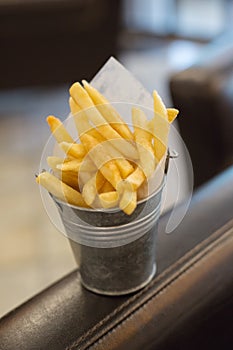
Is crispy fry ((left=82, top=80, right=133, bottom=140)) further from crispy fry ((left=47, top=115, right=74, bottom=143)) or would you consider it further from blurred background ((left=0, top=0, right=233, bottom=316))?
blurred background ((left=0, top=0, right=233, bottom=316))

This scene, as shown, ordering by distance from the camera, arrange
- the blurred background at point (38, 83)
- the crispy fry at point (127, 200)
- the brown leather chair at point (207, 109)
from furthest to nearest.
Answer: the blurred background at point (38, 83)
the brown leather chair at point (207, 109)
the crispy fry at point (127, 200)

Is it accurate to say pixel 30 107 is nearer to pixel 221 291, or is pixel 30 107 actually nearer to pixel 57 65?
pixel 57 65

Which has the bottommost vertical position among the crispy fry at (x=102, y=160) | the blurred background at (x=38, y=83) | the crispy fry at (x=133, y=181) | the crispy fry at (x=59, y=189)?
the blurred background at (x=38, y=83)

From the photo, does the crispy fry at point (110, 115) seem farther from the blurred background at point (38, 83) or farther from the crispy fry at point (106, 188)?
the blurred background at point (38, 83)

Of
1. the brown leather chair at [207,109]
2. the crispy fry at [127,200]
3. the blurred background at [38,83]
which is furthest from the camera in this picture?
the blurred background at [38,83]

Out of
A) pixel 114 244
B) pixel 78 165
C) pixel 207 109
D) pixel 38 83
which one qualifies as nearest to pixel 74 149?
pixel 78 165

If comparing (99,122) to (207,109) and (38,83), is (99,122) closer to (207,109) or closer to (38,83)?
(207,109)

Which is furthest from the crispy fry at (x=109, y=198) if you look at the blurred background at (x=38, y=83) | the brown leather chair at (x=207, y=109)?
the blurred background at (x=38, y=83)

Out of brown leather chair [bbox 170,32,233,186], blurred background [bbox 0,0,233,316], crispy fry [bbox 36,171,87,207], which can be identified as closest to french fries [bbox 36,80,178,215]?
crispy fry [bbox 36,171,87,207]

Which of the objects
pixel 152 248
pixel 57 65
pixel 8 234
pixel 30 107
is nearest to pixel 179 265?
pixel 152 248

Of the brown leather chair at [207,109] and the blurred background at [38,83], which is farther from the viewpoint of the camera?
the blurred background at [38,83]
